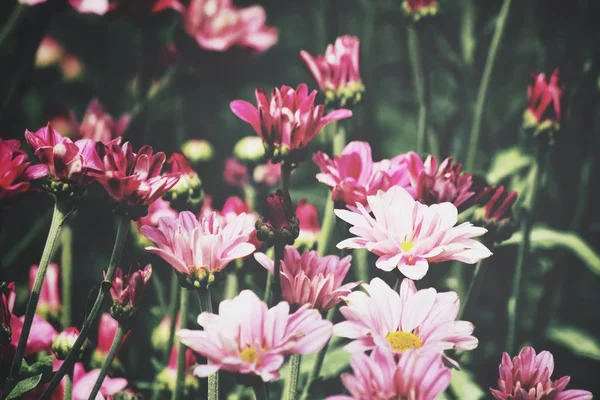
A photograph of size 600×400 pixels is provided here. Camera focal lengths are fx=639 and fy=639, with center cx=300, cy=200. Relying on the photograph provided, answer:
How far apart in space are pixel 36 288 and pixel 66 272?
0.14 meters

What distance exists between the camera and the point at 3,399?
34 centimetres

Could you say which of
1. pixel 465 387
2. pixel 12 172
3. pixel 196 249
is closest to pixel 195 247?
pixel 196 249

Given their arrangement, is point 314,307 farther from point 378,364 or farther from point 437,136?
point 437,136

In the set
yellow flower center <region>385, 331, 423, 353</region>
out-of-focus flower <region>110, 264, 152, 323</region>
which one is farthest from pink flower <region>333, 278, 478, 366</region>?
out-of-focus flower <region>110, 264, 152, 323</region>

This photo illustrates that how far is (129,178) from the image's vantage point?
33 cm

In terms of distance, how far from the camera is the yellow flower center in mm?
319

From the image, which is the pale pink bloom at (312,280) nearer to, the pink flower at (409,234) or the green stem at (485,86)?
the pink flower at (409,234)

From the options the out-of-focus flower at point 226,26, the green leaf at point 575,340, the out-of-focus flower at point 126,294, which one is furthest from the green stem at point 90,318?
the green leaf at point 575,340

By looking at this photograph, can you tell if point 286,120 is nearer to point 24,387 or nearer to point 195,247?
point 195,247

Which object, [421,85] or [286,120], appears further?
[421,85]

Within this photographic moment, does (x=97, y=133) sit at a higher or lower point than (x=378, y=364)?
higher

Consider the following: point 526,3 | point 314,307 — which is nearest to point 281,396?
point 314,307

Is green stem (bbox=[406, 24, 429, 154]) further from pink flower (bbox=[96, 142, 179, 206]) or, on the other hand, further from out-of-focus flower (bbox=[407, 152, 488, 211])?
pink flower (bbox=[96, 142, 179, 206])

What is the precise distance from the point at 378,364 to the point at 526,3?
15.3 inches
